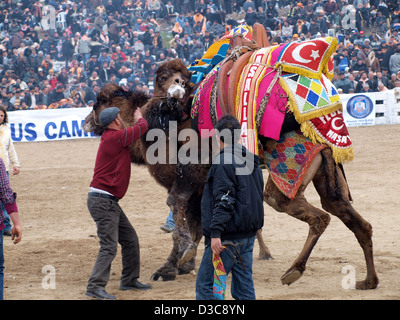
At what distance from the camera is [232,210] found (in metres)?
4.41

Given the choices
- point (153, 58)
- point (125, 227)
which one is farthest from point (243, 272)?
point (153, 58)

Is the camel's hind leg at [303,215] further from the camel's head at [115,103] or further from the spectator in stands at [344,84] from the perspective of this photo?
the spectator in stands at [344,84]

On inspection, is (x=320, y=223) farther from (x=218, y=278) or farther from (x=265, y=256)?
(x=218, y=278)

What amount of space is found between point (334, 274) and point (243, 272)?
6.78ft

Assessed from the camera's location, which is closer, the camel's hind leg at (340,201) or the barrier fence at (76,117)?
the camel's hind leg at (340,201)

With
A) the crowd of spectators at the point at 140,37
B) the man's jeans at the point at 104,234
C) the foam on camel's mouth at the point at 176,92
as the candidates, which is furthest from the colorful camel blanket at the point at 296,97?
the crowd of spectators at the point at 140,37

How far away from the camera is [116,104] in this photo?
23.8ft

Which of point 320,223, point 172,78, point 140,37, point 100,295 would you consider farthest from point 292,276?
point 140,37

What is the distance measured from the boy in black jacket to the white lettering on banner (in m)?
14.2

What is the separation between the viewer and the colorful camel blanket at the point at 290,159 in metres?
5.86

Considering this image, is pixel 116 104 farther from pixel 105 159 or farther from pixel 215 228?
pixel 215 228

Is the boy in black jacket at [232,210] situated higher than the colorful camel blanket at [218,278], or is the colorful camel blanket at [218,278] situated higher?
the boy in black jacket at [232,210]

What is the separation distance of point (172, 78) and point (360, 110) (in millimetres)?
11749

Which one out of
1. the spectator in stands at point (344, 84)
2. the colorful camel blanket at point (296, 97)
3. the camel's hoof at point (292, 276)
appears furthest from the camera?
the spectator in stands at point (344, 84)
